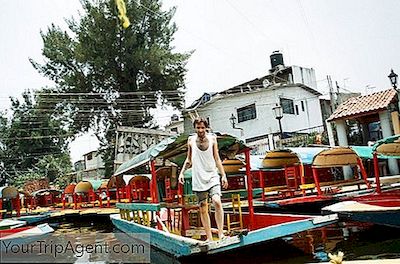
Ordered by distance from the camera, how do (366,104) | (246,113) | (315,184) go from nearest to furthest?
(315,184) < (366,104) < (246,113)

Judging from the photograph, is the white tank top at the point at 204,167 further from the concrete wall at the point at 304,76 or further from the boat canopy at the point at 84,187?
the concrete wall at the point at 304,76

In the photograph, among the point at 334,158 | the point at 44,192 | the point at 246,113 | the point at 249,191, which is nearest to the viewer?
the point at 249,191

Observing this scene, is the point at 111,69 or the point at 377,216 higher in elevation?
the point at 111,69

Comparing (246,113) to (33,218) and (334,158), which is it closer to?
(33,218)

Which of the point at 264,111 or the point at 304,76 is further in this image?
the point at 304,76

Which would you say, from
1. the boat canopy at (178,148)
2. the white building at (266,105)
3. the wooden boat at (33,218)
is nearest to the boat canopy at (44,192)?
the wooden boat at (33,218)

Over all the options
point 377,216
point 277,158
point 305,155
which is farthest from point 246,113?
point 377,216

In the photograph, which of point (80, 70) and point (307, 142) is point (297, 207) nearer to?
point (307, 142)

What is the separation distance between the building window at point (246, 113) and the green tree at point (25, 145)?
1628 centimetres

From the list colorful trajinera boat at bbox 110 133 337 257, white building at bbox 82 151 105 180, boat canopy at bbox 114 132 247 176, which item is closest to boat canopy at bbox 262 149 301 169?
colorful trajinera boat at bbox 110 133 337 257

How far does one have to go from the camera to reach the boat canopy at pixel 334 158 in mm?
11309

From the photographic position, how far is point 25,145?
3822 cm

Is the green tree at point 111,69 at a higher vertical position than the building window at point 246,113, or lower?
higher

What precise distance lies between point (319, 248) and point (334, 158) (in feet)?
15.7
